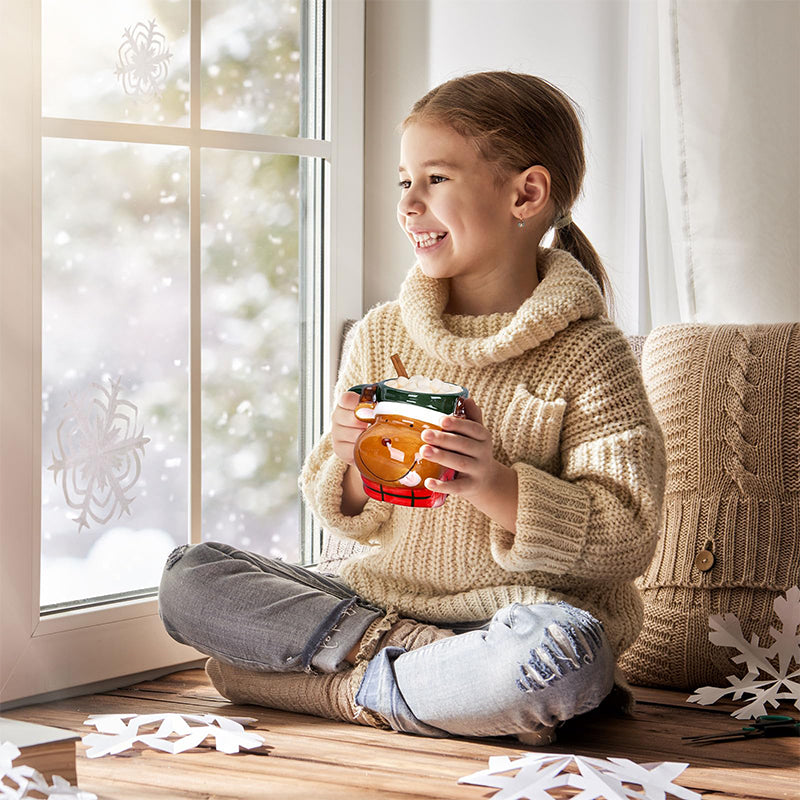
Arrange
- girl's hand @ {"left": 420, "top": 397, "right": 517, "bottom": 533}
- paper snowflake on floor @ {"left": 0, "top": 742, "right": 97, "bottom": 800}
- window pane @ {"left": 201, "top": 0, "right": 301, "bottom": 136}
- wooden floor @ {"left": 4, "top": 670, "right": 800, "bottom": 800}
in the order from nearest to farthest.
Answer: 1. paper snowflake on floor @ {"left": 0, "top": 742, "right": 97, "bottom": 800}
2. wooden floor @ {"left": 4, "top": 670, "right": 800, "bottom": 800}
3. girl's hand @ {"left": 420, "top": 397, "right": 517, "bottom": 533}
4. window pane @ {"left": 201, "top": 0, "right": 301, "bottom": 136}

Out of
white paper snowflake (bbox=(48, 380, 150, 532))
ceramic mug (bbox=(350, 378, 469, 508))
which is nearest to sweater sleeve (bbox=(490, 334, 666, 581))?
ceramic mug (bbox=(350, 378, 469, 508))

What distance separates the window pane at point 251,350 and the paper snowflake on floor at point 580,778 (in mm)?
715

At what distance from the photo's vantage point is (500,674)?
1095mm

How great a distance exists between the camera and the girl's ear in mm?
1353

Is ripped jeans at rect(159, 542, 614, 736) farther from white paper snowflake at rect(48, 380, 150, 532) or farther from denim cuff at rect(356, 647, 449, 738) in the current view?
white paper snowflake at rect(48, 380, 150, 532)

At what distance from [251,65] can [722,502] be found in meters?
0.96

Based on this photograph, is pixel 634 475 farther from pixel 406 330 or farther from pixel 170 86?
pixel 170 86

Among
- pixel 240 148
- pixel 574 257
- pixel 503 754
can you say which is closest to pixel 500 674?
pixel 503 754

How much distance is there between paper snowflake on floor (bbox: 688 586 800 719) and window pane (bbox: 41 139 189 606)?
770 millimetres

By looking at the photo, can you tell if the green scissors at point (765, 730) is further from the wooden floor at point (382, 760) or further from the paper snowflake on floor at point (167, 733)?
the paper snowflake on floor at point (167, 733)

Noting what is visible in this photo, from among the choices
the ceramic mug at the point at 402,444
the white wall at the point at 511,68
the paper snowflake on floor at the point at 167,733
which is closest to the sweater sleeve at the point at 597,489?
the ceramic mug at the point at 402,444

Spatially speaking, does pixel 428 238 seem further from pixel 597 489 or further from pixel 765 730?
pixel 765 730

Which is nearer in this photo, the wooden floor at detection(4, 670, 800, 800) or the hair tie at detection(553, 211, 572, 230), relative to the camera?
the wooden floor at detection(4, 670, 800, 800)

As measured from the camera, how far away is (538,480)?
1.18 metres
